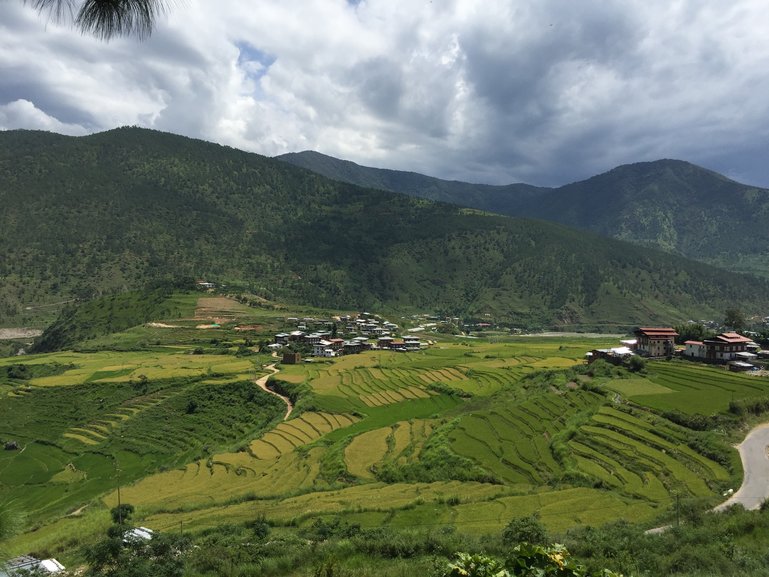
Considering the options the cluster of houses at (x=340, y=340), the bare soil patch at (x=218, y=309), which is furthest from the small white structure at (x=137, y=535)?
the bare soil patch at (x=218, y=309)

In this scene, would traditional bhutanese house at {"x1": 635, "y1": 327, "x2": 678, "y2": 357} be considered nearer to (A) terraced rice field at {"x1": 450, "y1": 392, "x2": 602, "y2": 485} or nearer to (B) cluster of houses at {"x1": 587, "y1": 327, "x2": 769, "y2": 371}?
(B) cluster of houses at {"x1": 587, "y1": 327, "x2": 769, "y2": 371}

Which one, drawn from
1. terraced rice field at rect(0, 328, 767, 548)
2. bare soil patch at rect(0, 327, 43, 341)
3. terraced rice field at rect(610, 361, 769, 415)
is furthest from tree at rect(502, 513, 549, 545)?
bare soil patch at rect(0, 327, 43, 341)

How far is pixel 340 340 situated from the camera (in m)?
104

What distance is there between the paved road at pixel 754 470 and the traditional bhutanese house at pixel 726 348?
2523cm

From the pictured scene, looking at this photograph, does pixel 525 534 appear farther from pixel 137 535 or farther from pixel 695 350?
pixel 695 350

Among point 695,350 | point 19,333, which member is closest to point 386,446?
point 695,350

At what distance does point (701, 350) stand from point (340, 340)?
63.9 meters

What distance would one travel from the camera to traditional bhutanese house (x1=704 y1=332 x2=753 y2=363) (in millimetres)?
62281

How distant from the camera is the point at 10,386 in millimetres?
73438

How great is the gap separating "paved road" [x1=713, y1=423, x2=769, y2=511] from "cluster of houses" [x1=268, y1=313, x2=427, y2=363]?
66.7m

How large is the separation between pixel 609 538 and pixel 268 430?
40752 mm

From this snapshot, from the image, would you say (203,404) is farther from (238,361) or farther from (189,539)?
(189,539)

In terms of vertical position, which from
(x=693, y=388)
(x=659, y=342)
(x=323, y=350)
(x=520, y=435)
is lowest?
(x=323, y=350)

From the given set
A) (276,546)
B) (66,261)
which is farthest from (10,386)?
(66,261)
